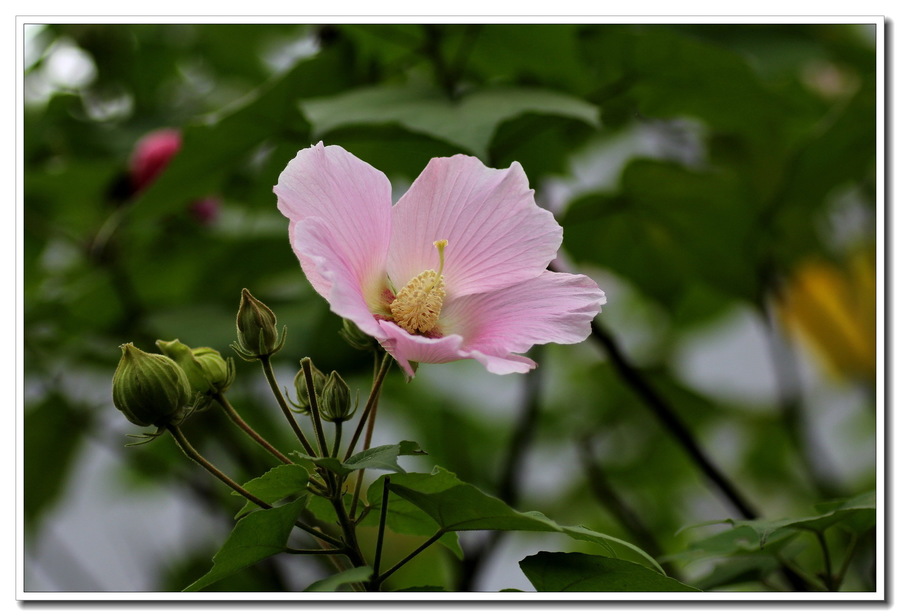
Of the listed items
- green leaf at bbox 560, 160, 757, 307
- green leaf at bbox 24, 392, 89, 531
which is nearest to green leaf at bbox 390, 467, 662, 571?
green leaf at bbox 560, 160, 757, 307

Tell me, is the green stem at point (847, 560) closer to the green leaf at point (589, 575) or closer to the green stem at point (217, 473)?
the green leaf at point (589, 575)

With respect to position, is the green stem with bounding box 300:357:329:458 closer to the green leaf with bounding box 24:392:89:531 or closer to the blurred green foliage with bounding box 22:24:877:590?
the blurred green foliage with bounding box 22:24:877:590

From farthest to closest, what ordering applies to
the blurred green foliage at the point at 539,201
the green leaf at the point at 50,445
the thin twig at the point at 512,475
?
the green leaf at the point at 50,445 → the thin twig at the point at 512,475 → the blurred green foliage at the point at 539,201

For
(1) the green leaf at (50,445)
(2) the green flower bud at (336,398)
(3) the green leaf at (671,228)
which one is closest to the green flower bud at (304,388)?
(2) the green flower bud at (336,398)

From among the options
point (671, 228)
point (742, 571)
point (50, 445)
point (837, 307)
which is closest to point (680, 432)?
point (742, 571)

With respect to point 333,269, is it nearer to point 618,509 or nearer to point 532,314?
point 532,314
